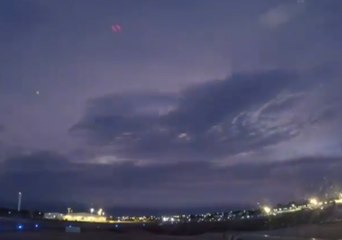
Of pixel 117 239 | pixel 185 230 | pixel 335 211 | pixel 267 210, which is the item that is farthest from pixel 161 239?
pixel 267 210

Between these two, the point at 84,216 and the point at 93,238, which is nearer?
the point at 93,238

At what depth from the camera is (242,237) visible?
1725 inches

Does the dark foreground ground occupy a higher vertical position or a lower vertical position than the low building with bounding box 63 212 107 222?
lower

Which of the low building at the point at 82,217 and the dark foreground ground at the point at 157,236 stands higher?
the low building at the point at 82,217

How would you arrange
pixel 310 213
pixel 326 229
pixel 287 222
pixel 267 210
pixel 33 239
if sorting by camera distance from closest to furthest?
pixel 33 239
pixel 326 229
pixel 287 222
pixel 310 213
pixel 267 210

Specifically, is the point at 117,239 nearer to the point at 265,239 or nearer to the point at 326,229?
the point at 265,239

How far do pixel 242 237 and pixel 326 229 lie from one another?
25839mm

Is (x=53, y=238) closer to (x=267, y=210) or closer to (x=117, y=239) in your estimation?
(x=117, y=239)

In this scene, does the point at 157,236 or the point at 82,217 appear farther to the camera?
the point at 82,217

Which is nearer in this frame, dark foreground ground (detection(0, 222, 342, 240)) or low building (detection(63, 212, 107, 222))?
dark foreground ground (detection(0, 222, 342, 240))

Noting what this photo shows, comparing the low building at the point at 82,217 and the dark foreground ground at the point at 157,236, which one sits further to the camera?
the low building at the point at 82,217

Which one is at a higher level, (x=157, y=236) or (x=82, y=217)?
(x=82, y=217)

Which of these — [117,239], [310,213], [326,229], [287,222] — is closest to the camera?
[117,239]

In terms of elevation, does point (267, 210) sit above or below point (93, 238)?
above
